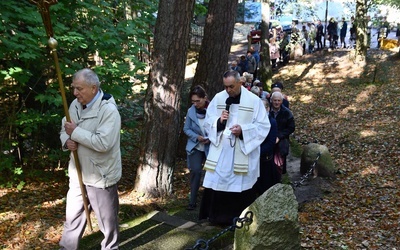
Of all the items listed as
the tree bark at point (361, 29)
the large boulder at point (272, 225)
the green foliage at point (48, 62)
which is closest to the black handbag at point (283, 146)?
the green foliage at point (48, 62)

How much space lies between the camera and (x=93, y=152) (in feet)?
13.9

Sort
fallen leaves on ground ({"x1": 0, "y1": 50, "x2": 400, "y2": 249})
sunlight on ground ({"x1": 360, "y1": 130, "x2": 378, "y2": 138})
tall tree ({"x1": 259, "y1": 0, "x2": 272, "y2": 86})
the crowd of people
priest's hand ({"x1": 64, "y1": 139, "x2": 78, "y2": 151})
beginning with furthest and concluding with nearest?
tall tree ({"x1": 259, "y1": 0, "x2": 272, "y2": 86}), sunlight on ground ({"x1": 360, "y1": 130, "x2": 378, "y2": 138}), fallen leaves on ground ({"x1": 0, "y1": 50, "x2": 400, "y2": 249}), the crowd of people, priest's hand ({"x1": 64, "y1": 139, "x2": 78, "y2": 151})

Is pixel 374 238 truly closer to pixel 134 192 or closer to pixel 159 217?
pixel 159 217

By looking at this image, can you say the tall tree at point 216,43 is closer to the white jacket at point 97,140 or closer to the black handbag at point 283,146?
the black handbag at point 283,146

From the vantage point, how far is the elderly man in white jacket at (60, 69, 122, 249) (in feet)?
13.5

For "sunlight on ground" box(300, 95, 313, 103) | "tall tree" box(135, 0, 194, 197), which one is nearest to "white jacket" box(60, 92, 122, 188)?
"tall tree" box(135, 0, 194, 197)

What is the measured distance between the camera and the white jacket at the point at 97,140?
13.5 feet

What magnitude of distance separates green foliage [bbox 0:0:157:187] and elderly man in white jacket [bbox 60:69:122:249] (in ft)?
6.76

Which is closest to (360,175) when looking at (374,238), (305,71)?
(374,238)

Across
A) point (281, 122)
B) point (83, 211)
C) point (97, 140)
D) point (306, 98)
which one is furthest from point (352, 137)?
point (97, 140)

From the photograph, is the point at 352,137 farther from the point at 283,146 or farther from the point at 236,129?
the point at 236,129

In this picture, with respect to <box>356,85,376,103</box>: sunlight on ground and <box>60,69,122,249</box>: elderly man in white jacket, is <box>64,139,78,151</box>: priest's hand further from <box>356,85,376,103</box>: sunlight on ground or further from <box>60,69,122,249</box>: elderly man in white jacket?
<box>356,85,376,103</box>: sunlight on ground

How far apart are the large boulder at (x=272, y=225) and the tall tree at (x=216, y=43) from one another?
5.69 meters

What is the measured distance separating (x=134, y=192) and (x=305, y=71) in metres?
16.5
